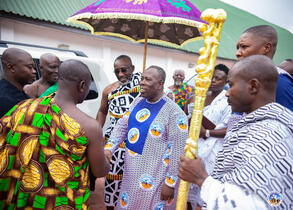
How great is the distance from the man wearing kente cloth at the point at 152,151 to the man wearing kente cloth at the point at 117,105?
40cm

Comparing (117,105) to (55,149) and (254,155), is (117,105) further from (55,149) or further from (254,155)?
(254,155)

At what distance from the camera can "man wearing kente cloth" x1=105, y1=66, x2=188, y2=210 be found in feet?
6.96

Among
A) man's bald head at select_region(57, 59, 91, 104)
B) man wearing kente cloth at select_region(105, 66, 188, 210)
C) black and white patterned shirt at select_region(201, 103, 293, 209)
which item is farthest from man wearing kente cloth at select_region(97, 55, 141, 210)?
black and white patterned shirt at select_region(201, 103, 293, 209)

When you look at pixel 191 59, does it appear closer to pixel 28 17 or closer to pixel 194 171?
Answer: pixel 28 17

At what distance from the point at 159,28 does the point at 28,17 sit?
5460mm

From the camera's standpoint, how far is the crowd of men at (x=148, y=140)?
3.18 ft

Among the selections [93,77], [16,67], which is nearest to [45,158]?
[16,67]

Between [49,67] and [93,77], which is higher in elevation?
[49,67]

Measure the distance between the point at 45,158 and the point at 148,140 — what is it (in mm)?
993

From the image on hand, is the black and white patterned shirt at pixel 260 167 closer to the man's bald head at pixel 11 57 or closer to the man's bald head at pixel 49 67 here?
the man's bald head at pixel 11 57

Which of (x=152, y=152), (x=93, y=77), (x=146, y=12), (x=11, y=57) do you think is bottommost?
(x=152, y=152)

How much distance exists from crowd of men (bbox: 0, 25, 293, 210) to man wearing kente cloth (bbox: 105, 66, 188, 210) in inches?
Answer: 0.4

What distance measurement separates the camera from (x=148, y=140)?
2.21m

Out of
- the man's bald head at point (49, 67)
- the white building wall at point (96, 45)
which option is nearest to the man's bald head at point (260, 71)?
the man's bald head at point (49, 67)
